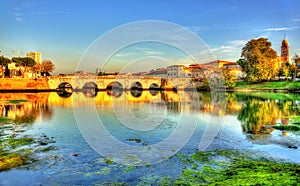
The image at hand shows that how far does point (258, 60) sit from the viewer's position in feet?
257

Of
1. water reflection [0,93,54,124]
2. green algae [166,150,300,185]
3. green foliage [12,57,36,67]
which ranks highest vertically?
green foliage [12,57,36,67]

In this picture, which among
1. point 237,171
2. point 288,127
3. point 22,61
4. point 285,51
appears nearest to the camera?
point 237,171

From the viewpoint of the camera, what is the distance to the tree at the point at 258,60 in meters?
78.4

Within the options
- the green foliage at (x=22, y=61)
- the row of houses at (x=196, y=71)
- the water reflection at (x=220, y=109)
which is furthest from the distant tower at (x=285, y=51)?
the green foliage at (x=22, y=61)

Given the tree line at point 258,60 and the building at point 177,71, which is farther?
the building at point 177,71

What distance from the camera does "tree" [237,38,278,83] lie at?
78.4 metres

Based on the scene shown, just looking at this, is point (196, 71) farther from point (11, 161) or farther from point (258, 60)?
point (11, 161)

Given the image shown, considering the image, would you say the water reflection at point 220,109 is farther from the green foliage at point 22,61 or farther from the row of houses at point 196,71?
the row of houses at point 196,71

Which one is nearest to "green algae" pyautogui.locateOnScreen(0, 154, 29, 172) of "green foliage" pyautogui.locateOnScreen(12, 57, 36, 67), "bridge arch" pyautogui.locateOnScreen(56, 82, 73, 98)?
"bridge arch" pyautogui.locateOnScreen(56, 82, 73, 98)

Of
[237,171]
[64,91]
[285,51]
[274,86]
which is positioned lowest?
[237,171]

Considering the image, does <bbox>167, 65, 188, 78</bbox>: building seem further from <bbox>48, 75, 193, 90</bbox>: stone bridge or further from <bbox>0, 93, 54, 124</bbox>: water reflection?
<bbox>0, 93, 54, 124</bbox>: water reflection

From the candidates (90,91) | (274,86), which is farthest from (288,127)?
(90,91)

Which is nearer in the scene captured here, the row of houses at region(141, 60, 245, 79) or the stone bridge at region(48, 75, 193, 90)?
the stone bridge at region(48, 75, 193, 90)

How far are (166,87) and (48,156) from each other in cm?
9406
